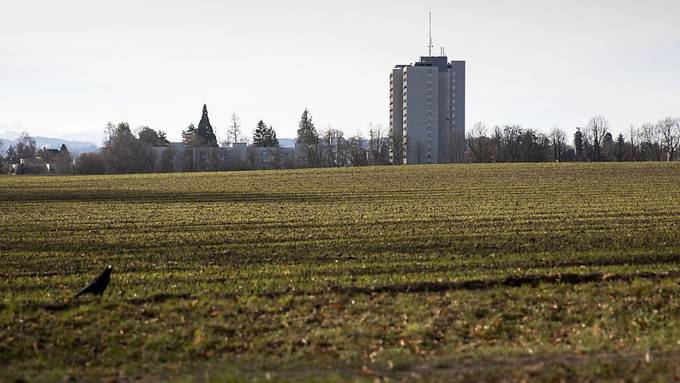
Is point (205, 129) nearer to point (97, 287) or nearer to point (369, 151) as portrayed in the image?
point (369, 151)

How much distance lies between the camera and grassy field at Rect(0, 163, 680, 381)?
10.1m

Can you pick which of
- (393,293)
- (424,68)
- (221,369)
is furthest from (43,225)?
(424,68)

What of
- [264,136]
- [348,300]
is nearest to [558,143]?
[264,136]

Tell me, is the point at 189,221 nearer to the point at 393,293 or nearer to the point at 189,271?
the point at 189,271

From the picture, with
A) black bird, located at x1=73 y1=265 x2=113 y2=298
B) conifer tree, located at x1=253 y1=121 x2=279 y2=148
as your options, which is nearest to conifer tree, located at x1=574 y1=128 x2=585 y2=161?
conifer tree, located at x1=253 y1=121 x2=279 y2=148

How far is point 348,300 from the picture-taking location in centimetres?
1355

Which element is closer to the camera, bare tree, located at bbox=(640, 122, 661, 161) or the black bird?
the black bird

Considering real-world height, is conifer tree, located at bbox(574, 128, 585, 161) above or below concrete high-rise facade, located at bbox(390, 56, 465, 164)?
below

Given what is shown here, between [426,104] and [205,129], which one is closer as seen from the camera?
[205,129]

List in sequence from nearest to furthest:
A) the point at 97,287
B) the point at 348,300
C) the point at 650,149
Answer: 1. the point at 348,300
2. the point at 97,287
3. the point at 650,149

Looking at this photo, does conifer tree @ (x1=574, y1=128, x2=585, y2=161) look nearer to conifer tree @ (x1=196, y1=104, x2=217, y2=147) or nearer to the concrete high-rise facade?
the concrete high-rise facade

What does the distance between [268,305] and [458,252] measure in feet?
24.8

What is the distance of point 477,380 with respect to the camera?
8867 millimetres

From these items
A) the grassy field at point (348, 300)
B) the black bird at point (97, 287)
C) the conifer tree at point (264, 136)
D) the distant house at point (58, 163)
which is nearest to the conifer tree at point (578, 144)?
the conifer tree at point (264, 136)
